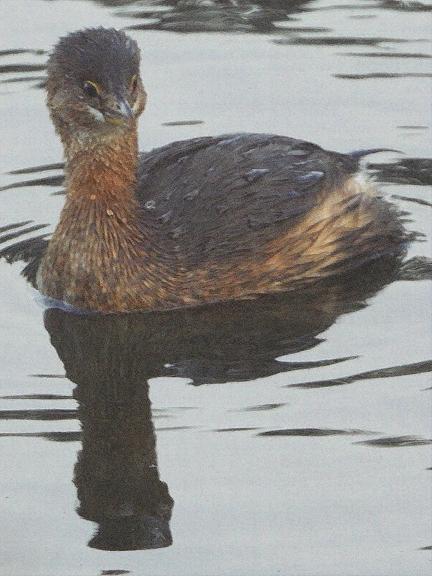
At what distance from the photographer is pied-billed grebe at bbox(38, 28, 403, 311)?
9.83 metres

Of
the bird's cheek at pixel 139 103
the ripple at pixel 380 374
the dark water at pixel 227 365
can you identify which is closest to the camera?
the dark water at pixel 227 365

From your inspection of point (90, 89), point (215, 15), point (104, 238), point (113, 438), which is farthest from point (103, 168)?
point (215, 15)

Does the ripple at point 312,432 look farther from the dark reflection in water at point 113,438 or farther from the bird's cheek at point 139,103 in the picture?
the bird's cheek at point 139,103

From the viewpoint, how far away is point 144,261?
9.99 meters

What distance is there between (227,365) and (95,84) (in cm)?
162

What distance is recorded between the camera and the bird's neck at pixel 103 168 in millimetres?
9953

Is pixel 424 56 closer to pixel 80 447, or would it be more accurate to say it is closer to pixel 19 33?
pixel 19 33

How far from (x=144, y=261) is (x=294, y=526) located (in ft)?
8.90

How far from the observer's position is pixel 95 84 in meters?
9.67

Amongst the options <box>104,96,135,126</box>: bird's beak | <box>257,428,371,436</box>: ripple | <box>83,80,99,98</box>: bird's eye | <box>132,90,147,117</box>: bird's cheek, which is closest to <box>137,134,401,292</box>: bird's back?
<box>132,90,147,117</box>: bird's cheek

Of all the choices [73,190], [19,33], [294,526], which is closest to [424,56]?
[19,33]

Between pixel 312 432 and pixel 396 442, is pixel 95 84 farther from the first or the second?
pixel 396 442

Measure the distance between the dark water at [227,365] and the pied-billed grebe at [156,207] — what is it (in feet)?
0.52

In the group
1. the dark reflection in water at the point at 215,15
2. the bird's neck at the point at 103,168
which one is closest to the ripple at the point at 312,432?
the bird's neck at the point at 103,168
